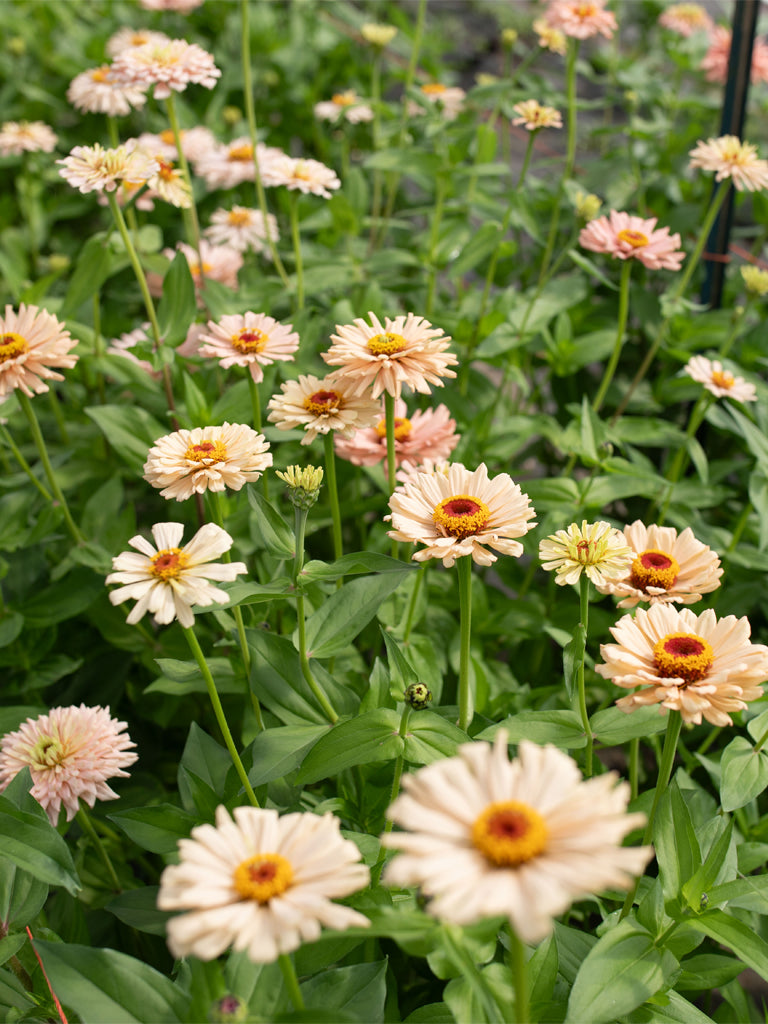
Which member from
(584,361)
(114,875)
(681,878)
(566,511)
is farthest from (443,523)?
(584,361)

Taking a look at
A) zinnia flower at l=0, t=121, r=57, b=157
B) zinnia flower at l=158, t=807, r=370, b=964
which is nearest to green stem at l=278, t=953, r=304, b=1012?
zinnia flower at l=158, t=807, r=370, b=964

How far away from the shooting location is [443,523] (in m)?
0.86

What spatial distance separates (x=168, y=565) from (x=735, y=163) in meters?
1.16

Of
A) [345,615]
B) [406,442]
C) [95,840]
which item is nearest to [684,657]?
[345,615]

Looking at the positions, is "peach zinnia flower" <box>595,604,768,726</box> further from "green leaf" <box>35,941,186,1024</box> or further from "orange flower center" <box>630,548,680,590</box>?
"green leaf" <box>35,941,186,1024</box>

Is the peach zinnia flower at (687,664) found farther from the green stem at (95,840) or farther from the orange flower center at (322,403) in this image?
the green stem at (95,840)

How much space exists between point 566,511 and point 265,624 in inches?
18.9

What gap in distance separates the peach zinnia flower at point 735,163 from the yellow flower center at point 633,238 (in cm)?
17

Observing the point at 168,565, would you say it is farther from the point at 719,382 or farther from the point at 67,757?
the point at 719,382

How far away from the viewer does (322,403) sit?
1.01m

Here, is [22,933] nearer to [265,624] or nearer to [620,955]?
[265,624]

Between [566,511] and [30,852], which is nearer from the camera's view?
[30,852]

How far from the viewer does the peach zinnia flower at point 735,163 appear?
1.42 meters

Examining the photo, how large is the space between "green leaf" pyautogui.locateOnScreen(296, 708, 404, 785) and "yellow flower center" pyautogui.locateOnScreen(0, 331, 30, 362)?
1.97ft
